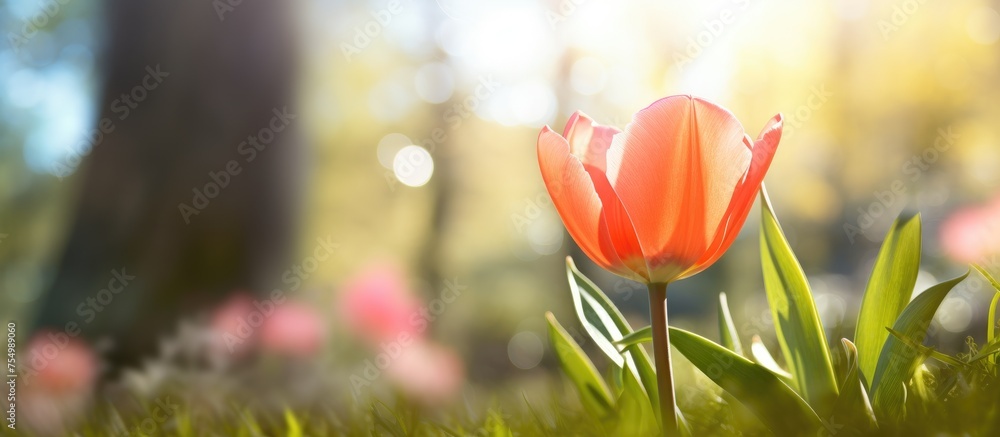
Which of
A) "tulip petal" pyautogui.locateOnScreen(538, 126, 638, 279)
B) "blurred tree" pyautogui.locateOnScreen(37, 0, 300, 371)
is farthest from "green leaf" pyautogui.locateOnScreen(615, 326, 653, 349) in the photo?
"blurred tree" pyautogui.locateOnScreen(37, 0, 300, 371)

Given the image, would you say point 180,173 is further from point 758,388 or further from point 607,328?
point 758,388

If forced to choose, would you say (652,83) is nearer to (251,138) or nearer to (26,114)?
(251,138)

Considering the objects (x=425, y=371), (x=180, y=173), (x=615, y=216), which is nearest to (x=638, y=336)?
(x=615, y=216)

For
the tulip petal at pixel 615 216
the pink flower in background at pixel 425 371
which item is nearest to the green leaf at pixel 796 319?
the tulip petal at pixel 615 216

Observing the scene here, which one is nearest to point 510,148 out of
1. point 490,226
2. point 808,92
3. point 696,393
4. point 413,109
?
point 413,109

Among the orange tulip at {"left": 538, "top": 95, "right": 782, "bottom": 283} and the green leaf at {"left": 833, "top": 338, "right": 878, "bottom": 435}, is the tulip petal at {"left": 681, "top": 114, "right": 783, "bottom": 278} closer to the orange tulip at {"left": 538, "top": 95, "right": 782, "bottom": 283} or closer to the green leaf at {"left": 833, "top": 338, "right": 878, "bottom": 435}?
the orange tulip at {"left": 538, "top": 95, "right": 782, "bottom": 283}

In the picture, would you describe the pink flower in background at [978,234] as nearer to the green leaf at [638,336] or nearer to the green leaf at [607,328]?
the green leaf at [607,328]
